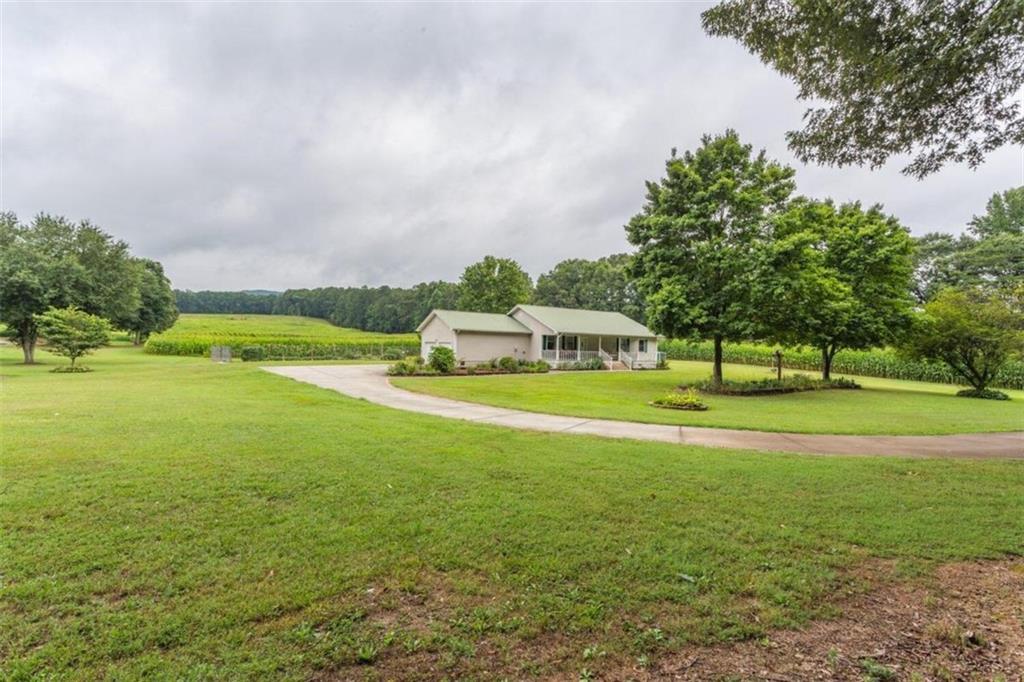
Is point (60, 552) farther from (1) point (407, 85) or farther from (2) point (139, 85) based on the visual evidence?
(1) point (407, 85)

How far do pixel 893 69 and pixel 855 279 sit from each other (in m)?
22.6

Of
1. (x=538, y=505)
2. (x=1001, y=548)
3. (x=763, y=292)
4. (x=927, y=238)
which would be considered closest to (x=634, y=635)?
(x=538, y=505)

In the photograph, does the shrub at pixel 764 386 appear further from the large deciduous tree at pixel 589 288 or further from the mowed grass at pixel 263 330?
the large deciduous tree at pixel 589 288

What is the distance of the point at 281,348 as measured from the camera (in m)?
36.6

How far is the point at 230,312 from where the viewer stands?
4060 inches

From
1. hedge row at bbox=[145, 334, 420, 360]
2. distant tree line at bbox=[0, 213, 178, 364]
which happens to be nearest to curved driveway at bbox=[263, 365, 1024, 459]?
distant tree line at bbox=[0, 213, 178, 364]

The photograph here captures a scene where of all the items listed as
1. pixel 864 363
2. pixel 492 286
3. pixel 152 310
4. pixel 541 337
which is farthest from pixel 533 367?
pixel 152 310

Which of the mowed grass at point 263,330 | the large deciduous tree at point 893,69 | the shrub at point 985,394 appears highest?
the large deciduous tree at point 893,69

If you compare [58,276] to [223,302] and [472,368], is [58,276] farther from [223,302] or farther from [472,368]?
[223,302]

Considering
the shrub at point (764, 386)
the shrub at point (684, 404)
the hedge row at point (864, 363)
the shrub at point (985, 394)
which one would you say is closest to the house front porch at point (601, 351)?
the hedge row at point (864, 363)

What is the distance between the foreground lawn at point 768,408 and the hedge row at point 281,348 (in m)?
20.2

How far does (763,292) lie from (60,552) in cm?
1950

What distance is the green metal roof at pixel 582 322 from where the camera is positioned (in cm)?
3262

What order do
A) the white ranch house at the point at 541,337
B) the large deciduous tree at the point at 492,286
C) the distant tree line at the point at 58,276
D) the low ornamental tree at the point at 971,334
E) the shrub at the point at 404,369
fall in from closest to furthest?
the low ornamental tree at the point at 971,334 < the shrub at the point at 404,369 < the distant tree line at the point at 58,276 < the white ranch house at the point at 541,337 < the large deciduous tree at the point at 492,286
